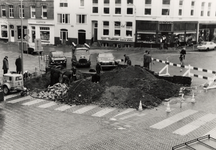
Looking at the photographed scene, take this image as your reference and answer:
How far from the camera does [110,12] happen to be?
2062 inches

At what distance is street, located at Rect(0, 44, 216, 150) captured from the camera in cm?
1384

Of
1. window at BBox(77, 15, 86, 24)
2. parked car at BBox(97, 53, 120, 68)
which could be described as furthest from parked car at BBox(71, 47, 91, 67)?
window at BBox(77, 15, 86, 24)

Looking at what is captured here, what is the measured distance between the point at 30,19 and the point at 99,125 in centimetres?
4560

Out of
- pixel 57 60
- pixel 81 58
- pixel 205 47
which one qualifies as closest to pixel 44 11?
pixel 57 60

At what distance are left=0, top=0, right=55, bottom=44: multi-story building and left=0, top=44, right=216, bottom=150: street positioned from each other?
3681cm

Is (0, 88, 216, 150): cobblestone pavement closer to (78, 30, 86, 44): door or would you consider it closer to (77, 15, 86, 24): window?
(78, 30, 86, 44): door

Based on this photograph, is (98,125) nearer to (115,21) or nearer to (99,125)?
(99,125)

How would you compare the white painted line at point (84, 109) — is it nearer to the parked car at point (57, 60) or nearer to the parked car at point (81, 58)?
the parked car at point (81, 58)

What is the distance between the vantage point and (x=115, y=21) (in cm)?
5228

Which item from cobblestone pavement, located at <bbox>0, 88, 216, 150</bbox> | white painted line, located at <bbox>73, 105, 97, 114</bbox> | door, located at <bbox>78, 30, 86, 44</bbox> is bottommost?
cobblestone pavement, located at <bbox>0, 88, 216, 150</bbox>

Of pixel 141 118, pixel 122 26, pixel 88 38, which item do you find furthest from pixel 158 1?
pixel 141 118

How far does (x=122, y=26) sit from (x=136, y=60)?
1497 cm

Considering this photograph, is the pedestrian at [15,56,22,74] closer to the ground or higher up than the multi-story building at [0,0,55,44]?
closer to the ground

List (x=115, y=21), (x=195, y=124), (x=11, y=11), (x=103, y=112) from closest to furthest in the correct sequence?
(x=195, y=124)
(x=103, y=112)
(x=115, y=21)
(x=11, y=11)
